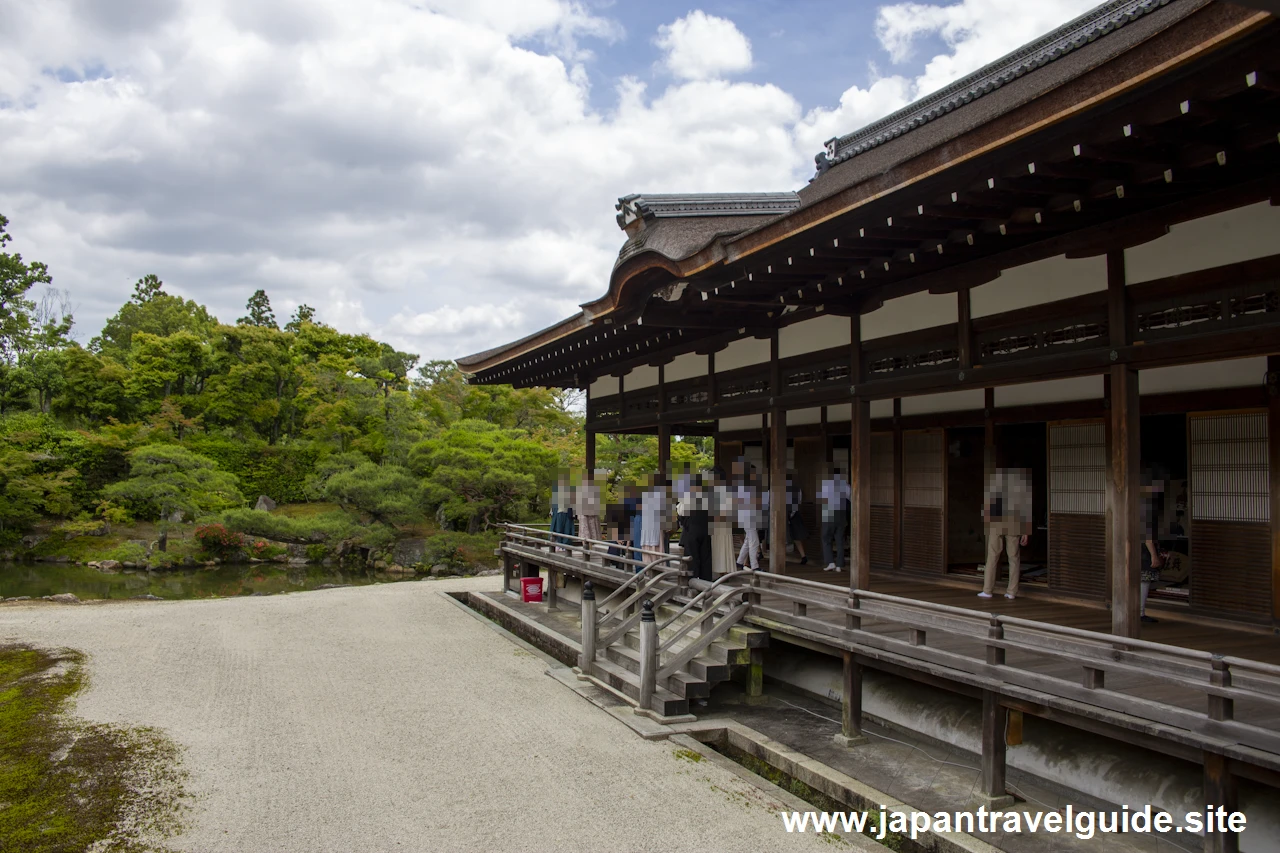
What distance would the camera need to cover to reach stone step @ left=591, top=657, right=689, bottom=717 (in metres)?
6.87

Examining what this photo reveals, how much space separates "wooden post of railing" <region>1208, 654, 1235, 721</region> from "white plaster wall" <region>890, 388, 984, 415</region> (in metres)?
4.87

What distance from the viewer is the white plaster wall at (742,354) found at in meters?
9.48

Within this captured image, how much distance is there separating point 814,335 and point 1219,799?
5.48 m

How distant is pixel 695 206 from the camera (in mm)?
8859

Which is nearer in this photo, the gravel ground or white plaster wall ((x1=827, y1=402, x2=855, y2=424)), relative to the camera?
the gravel ground

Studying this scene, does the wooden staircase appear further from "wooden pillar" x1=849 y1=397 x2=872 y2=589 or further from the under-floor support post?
"wooden pillar" x1=849 y1=397 x2=872 y2=589

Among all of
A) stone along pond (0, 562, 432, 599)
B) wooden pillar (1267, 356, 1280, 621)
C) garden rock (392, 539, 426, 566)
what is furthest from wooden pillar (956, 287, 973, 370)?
garden rock (392, 539, 426, 566)

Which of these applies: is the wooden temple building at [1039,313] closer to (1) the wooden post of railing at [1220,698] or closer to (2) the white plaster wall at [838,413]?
(2) the white plaster wall at [838,413]

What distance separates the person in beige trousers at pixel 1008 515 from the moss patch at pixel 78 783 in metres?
7.07

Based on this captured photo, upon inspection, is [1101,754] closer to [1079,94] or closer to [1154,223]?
[1154,223]

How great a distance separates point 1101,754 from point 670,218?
20.4ft

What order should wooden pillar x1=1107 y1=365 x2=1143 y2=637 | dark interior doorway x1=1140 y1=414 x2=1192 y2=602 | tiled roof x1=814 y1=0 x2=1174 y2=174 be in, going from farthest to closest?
dark interior doorway x1=1140 y1=414 x2=1192 y2=602 < tiled roof x1=814 y1=0 x2=1174 y2=174 < wooden pillar x1=1107 y1=365 x2=1143 y2=637

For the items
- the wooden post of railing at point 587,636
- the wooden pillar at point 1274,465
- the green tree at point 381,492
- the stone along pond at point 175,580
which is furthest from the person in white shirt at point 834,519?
the green tree at point 381,492

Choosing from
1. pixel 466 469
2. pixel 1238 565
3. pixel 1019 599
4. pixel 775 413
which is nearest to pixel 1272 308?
pixel 1238 565
